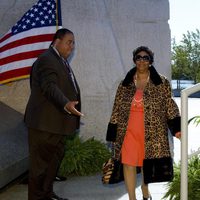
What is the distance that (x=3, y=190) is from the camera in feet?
17.3

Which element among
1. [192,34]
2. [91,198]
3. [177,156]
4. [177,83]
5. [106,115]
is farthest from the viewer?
[192,34]

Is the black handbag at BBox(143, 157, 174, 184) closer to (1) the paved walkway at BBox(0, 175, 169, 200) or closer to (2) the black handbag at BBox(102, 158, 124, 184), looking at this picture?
(2) the black handbag at BBox(102, 158, 124, 184)

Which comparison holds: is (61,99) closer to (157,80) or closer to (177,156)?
(157,80)

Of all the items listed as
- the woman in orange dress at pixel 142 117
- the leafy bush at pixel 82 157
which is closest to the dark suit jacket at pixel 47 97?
the woman in orange dress at pixel 142 117

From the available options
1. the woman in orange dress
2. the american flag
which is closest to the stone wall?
the american flag

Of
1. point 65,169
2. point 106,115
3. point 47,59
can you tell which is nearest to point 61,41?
point 47,59

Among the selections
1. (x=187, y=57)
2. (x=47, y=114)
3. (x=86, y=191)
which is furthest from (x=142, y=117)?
(x=187, y=57)

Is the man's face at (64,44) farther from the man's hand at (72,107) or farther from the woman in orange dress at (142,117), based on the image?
the man's hand at (72,107)

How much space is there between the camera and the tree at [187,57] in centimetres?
4281

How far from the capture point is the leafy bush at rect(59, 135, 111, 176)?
6102 mm

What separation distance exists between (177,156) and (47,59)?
4.28 meters

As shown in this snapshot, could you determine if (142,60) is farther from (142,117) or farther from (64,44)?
(64,44)

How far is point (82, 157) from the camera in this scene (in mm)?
6156

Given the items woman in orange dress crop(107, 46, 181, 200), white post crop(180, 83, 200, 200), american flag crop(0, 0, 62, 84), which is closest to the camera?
white post crop(180, 83, 200, 200)
